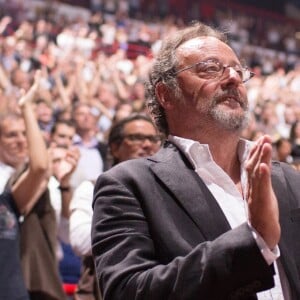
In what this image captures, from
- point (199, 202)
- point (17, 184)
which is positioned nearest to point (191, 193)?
point (199, 202)

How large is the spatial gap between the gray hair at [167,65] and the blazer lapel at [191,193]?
180mm

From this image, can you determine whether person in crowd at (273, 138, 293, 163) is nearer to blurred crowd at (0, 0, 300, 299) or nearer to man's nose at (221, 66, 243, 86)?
blurred crowd at (0, 0, 300, 299)

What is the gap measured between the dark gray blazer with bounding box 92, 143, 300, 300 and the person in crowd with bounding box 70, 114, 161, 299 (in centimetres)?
122

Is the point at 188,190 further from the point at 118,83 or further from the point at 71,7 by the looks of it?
the point at 71,7

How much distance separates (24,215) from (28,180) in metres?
0.20

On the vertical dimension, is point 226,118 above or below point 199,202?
above

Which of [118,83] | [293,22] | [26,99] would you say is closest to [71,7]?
[118,83]

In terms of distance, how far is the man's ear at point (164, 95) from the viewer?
1.75 meters

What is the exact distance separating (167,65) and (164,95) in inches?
2.9

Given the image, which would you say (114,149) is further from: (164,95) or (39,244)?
(164,95)

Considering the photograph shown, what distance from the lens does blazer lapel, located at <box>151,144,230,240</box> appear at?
151 cm

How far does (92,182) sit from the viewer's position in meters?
2.98

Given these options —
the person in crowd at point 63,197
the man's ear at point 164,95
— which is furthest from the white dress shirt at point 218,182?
the person in crowd at point 63,197

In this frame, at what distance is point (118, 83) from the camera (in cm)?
935
